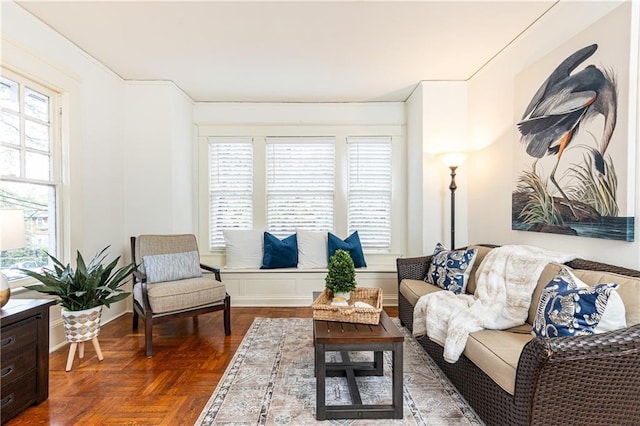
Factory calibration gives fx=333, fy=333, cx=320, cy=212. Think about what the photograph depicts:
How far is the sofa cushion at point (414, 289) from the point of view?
9.51 feet

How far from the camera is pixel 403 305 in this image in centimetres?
328

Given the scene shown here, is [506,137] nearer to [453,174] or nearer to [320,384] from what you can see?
[453,174]

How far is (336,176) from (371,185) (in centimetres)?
50

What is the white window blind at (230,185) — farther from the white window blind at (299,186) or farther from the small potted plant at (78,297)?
the small potted plant at (78,297)

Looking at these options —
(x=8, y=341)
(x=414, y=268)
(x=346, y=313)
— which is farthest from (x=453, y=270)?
(x=8, y=341)

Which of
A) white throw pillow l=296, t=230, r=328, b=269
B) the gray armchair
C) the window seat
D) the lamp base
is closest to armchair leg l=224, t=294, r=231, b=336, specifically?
the gray armchair

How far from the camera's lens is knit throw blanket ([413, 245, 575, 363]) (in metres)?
2.03

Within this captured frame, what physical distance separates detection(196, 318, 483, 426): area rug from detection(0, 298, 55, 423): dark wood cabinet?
104 centimetres

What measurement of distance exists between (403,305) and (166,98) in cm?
352

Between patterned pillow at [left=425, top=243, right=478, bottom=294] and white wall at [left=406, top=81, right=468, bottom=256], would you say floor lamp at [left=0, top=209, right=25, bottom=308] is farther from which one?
white wall at [left=406, top=81, right=468, bottom=256]

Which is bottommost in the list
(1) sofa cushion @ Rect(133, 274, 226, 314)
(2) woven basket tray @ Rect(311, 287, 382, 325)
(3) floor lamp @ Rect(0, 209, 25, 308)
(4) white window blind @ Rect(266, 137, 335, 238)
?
(1) sofa cushion @ Rect(133, 274, 226, 314)

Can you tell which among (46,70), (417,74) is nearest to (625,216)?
(417,74)

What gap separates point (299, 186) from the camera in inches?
183

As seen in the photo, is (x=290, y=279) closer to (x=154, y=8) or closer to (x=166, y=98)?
(x=166, y=98)
